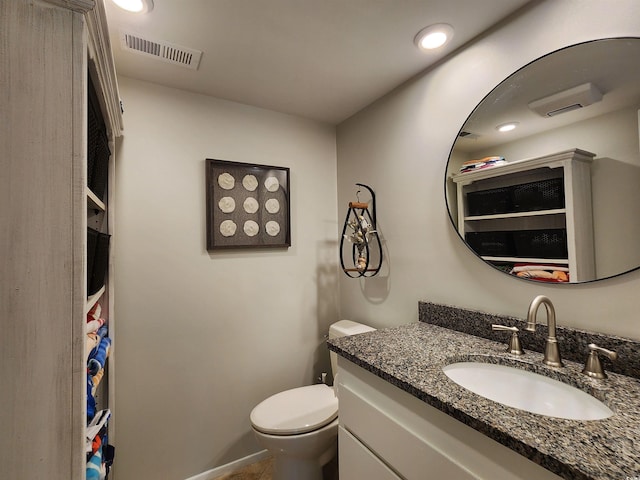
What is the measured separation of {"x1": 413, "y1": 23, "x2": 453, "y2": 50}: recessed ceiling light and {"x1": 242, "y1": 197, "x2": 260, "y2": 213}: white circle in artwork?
1.22 m

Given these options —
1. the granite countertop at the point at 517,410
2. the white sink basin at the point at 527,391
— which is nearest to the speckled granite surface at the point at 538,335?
the granite countertop at the point at 517,410

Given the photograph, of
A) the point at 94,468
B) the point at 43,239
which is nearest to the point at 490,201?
the point at 43,239

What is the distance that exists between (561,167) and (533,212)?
0.18 m

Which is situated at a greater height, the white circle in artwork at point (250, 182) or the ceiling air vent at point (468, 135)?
the ceiling air vent at point (468, 135)

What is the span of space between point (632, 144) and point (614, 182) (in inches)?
4.6

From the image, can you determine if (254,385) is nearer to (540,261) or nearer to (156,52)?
(540,261)

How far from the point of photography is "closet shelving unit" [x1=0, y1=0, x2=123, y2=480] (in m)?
0.60

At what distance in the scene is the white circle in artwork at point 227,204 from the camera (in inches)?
69.6

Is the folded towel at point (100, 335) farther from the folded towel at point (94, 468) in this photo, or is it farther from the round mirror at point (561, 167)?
the round mirror at point (561, 167)

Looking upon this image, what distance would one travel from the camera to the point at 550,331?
958 mm

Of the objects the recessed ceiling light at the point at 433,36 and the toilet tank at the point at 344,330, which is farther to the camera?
the toilet tank at the point at 344,330

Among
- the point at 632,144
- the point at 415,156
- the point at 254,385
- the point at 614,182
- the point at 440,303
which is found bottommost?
the point at 254,385

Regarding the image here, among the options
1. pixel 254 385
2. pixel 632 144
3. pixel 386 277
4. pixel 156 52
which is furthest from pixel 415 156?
pixel 254 385

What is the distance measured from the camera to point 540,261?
1.10m
